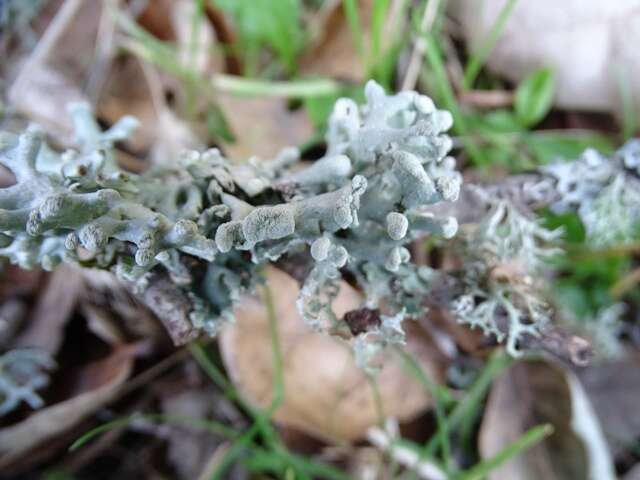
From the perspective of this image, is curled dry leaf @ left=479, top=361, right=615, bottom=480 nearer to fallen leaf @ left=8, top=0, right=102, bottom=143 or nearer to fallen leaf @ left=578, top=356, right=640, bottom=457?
fallen leaf @ left=578, top=356, right=640, bottom=457

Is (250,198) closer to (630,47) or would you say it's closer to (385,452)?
(385,452)

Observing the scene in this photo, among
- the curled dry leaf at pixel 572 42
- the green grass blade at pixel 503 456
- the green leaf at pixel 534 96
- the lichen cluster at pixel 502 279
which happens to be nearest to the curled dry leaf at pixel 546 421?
the green grass blade at pixel 503 456

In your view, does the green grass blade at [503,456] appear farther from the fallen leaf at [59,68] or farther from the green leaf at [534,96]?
the fallen leaf at [59,68]

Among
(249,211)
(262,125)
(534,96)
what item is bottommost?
(262,125)

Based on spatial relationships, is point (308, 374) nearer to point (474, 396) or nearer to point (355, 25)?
point (474, 396)

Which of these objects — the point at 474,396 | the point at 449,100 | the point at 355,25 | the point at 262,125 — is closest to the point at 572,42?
the point at 449,100

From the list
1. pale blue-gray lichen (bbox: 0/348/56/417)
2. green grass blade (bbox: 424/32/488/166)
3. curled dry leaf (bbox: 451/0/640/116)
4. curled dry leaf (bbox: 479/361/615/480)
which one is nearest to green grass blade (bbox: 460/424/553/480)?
curled dry leaf (bbox: 479/361/615/480)

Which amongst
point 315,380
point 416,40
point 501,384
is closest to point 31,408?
point 315,380
